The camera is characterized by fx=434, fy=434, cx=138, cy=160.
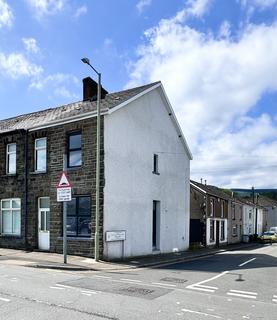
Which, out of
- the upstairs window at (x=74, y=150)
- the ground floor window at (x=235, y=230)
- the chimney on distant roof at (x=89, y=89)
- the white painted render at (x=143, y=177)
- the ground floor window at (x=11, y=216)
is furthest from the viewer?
the ground floor window at (x=235, y=230)

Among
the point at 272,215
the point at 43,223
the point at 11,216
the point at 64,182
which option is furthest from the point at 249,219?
the point at 64,182

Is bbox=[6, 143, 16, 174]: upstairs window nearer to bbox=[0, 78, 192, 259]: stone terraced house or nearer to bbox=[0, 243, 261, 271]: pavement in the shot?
bbox=[0, 78, 192, 259]: stone terraced house

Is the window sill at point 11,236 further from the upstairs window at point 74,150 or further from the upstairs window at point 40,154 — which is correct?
the upstairs window at point 74,150

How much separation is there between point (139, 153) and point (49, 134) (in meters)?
4.67

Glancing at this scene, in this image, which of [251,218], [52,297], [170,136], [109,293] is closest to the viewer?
[52,297]

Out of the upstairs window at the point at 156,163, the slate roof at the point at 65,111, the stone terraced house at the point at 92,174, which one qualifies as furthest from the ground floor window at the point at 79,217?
the upstairs window at the point at 156,163

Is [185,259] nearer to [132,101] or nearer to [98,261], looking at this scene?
[98,261]

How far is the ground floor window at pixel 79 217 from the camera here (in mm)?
19891

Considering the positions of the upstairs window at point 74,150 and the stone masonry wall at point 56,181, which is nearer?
the stone masonry wall at point 56,181

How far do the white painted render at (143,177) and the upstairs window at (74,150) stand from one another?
167cm

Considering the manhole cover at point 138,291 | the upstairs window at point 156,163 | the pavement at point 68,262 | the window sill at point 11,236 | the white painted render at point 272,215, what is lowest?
the white painted render at point 272,215

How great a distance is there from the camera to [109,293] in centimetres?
1026

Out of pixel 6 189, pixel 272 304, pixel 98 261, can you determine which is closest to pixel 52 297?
pixel 272 304

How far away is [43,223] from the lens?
861 inches
